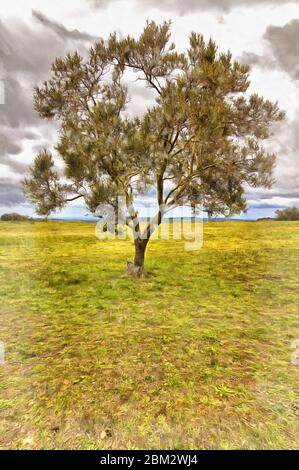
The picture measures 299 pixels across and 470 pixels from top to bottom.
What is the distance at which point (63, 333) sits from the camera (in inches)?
396

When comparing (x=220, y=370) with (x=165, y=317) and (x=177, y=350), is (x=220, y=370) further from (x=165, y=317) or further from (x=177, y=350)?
(x=165, y=317)

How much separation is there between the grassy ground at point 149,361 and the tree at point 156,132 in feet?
15.0

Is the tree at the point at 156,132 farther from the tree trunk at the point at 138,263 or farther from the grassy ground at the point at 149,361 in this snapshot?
the grassy ground at the point at 149,361

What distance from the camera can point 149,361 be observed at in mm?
7984

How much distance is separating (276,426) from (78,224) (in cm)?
3846

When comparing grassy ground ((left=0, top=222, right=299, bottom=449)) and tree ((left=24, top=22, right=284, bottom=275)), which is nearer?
grassy ground ((left=0, top=222, right=299, bottom=449))

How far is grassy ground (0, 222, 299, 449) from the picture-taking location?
544 cm

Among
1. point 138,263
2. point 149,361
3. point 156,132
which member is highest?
point 156,132

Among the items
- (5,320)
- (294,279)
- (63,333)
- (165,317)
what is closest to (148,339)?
(165,317)

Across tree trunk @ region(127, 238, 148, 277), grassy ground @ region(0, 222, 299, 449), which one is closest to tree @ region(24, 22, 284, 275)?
tree trunk @ region(127, 238, 148, 277)

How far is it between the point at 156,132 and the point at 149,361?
10668mm

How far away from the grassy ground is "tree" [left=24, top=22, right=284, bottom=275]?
458cm

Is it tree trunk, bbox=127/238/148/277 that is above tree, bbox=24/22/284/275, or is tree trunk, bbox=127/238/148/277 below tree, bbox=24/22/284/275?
below

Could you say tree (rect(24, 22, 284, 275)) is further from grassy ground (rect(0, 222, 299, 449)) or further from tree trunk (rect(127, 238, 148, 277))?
grassy ground (rect(0, 222, 299, 449))
